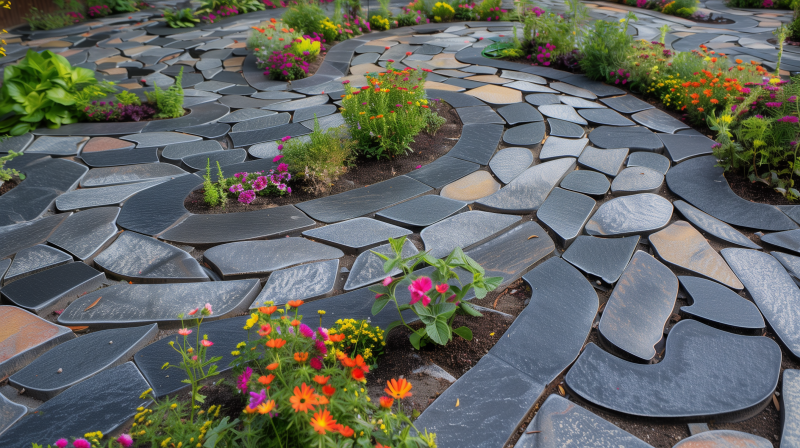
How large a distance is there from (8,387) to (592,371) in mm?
2098

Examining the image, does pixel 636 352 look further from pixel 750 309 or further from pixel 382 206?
pixel 382 206

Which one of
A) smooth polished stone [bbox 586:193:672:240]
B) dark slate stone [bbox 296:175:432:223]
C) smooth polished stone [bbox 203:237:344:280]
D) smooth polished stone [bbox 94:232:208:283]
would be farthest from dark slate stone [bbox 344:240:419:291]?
smooth polished stone [bbox 586:193:672:240]

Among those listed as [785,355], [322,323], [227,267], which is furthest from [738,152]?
[227,267]

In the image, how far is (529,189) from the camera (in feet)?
9.21

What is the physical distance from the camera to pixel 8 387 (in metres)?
1.61

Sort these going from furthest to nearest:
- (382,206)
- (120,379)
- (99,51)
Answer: (99,51) < (382,206) < (120,379)

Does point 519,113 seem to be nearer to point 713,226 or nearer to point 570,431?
point 713,226

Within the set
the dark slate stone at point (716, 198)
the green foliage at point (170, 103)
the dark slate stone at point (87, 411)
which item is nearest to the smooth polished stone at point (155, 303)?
the dark slate stone at point (87, 411)

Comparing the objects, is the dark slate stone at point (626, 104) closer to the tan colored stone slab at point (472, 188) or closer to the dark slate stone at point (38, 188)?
the tan colored stone slab at point (472, 188)

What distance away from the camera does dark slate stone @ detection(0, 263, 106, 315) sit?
1.97 meters

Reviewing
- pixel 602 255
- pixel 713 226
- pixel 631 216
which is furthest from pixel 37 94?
pixel 713 226

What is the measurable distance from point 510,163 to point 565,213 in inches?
28.1

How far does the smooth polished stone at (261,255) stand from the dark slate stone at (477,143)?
1380 millimetres

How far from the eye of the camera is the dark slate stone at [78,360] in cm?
158
